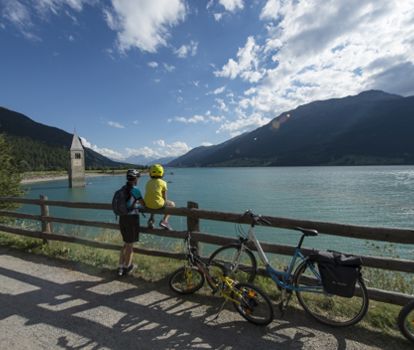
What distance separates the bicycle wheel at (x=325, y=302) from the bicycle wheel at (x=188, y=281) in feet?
5.75

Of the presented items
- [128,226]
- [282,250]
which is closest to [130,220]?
[128,226]

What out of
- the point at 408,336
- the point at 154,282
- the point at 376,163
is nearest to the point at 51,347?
the point at 154,282

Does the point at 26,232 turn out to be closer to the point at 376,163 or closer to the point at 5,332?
the point at 5,332

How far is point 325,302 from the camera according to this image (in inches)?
168

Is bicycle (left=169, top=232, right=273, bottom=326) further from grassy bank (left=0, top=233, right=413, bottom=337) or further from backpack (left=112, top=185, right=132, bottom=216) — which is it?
backpack (left=112, top=185, right=132, bottom=216)

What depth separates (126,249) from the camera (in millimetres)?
5820

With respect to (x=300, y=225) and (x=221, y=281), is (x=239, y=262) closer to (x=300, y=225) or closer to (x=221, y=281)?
(x=221, y=281)

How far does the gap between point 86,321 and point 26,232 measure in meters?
5.82

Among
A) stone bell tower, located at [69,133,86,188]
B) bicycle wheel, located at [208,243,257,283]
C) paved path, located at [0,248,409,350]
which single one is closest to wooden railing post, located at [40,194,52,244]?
paved path, located at [0,248,409,350]

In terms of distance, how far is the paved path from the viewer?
3.40 metres

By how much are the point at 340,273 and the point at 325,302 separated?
1.11m

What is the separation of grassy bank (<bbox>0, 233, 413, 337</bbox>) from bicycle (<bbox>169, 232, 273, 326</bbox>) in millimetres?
731

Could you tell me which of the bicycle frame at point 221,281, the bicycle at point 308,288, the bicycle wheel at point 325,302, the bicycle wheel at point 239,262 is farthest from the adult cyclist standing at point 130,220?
the bicycle wheel at point 325,302

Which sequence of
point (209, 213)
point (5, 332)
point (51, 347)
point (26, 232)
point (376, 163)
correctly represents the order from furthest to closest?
point (376, 163) < point (26, 232) < point (209, 213) < point (5, 332) < point (51, 347)
